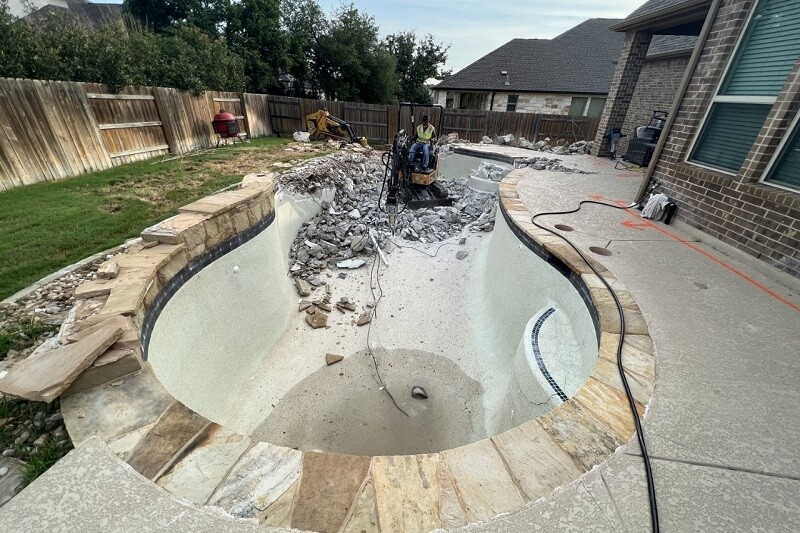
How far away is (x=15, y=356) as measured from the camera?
2.15 m

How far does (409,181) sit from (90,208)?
5.43 metres

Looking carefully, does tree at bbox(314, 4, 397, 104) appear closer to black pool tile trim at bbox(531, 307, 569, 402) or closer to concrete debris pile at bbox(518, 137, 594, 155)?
concrete debris pile at bbox(518, 137, 594, 155)

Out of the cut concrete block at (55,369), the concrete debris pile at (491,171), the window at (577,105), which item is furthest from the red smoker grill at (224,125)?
the window at (577,105)

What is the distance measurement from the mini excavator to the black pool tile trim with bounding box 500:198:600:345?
280 cm

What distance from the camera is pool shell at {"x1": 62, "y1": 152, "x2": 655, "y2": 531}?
1295 millimetres

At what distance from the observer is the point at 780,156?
3098 mm

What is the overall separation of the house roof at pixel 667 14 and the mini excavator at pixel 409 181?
14.7 ft

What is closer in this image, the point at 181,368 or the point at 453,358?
the point at 181,368

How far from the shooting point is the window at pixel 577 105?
17.0m

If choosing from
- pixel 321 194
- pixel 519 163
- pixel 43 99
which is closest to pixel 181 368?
pixel 321 194

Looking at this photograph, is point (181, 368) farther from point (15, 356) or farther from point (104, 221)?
point (104, 221)

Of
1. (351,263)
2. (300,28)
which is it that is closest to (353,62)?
(300,28)

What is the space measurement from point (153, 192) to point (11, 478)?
16.3 feet

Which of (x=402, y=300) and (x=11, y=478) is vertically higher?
(x=11, y=478)
